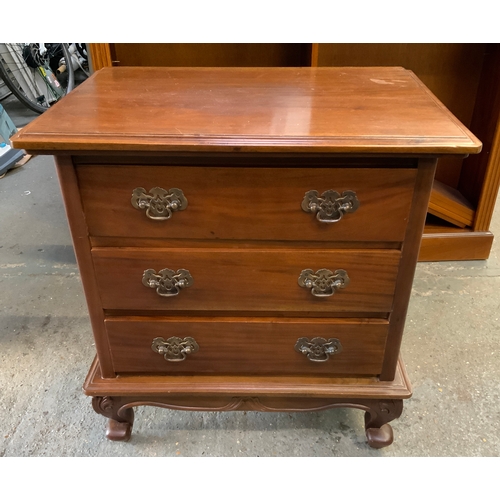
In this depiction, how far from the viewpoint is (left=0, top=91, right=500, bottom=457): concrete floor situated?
1.17m

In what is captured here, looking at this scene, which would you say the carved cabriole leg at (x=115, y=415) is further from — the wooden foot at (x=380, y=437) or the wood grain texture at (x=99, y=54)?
the wood grain texture at (x=99, y=54)

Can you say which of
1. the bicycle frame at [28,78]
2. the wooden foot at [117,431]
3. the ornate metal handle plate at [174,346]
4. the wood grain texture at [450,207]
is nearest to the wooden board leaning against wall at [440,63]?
the wood grain texture at [450,207]

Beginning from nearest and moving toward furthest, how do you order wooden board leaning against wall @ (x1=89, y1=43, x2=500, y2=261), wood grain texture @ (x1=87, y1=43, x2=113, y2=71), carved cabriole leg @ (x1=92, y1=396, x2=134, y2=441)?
carved cabriole leg @ (x1=92, y1=396, x2=134, y2=441) → wood grain texture @ (x1=87, y1=43, x2=113, y2=71) → wooden board leaning against wall @ (x1=89, y1=43, x2=500, y2=261)

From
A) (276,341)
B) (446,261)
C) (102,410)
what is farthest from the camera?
(446,261)

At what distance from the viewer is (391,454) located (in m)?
1.15

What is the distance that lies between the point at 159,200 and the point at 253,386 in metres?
0.50

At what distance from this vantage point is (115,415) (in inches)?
44.6

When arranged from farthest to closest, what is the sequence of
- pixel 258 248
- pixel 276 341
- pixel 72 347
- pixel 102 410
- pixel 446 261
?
pixel 446 261
pixel 72 347
pixel 102 410
pixel 276 341
pixel 258 248

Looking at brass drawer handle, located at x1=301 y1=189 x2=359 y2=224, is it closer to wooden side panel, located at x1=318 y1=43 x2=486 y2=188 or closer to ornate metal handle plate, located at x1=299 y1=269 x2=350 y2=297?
ornate metal handle plate, located at x1=299 y1=269 x2=350 y2=297

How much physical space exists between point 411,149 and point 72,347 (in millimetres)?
1220

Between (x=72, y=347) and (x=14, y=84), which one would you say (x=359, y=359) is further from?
(x=14, y=84)

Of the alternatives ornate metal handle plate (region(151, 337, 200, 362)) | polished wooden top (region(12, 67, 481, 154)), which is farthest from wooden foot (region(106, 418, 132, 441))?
polished wooden top (region(12, 67, 481, 154))

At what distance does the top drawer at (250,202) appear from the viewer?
0.80 metres

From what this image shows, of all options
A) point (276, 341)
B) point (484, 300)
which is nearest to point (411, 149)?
point (276, 341)
